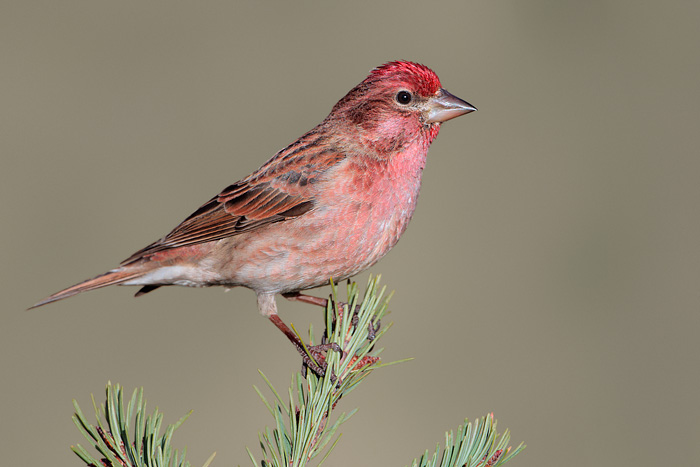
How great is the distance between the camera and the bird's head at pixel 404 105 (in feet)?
9.53

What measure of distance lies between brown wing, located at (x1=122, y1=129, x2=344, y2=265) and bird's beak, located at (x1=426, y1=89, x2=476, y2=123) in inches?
17.7

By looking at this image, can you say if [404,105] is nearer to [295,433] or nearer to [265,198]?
[265,198]

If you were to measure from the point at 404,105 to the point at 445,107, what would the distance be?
0.60ft

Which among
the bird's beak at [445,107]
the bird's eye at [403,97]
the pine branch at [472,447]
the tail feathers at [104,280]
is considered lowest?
the pine branch at [472,447]

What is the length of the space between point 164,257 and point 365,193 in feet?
3.40

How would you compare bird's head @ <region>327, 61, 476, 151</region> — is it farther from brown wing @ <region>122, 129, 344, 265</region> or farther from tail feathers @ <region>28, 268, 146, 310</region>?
tail feathers @ <region>28, 268, 146, 310</region>

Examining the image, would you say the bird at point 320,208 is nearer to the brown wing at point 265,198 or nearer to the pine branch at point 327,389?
the brown wing at point 265,198

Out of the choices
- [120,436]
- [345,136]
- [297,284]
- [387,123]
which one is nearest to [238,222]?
[297,284]

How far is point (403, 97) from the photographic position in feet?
9.62

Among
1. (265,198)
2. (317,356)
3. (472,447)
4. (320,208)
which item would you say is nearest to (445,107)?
(320,208)

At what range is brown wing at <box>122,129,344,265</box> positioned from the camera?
294 centimetres

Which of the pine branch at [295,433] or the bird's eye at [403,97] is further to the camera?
the bird's eye at [403,97]

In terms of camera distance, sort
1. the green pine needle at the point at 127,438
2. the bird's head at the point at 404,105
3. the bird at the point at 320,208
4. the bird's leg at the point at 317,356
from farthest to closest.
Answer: the bird's head at the point at 404,105
the bird at the point at 320,208
the bird's leg at the point at 317,356
the green pine needle at the point at 127,438

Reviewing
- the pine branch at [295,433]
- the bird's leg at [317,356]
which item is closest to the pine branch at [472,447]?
the pine branch at [295,433]
